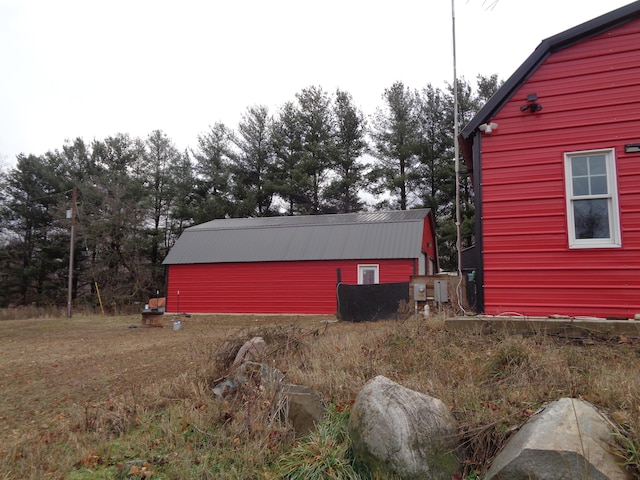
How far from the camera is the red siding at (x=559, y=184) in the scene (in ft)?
19.2

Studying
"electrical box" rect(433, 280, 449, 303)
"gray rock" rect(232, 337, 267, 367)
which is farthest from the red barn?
"gray rock" rect(232, 337, 267, 367)

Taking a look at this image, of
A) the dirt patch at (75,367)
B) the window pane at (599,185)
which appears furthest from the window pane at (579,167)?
the dirt patch at (75,367)

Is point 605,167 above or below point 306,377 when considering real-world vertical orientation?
above

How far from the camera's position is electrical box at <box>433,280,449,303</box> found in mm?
8820

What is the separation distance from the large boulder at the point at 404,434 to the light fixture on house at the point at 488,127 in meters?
4.64

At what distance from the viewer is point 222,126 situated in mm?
Answer: 37281

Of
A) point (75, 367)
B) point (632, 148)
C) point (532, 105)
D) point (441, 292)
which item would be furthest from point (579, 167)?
point (75, 367)

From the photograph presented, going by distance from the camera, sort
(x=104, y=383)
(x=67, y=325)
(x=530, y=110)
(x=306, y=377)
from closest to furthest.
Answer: (x=306, y=377) → (x=530, y=110) → (x=104, y=383) → (x=67, y=325)

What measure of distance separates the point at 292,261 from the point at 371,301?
7.40m

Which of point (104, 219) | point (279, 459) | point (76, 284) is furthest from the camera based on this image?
point (76, 284)

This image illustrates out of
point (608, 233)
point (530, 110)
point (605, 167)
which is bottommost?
point (608, 233)

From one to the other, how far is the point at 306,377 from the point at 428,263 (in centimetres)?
1861

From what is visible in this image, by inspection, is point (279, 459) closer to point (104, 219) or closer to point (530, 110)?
point (530, 110)

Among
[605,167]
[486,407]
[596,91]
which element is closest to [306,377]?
[486,407]
